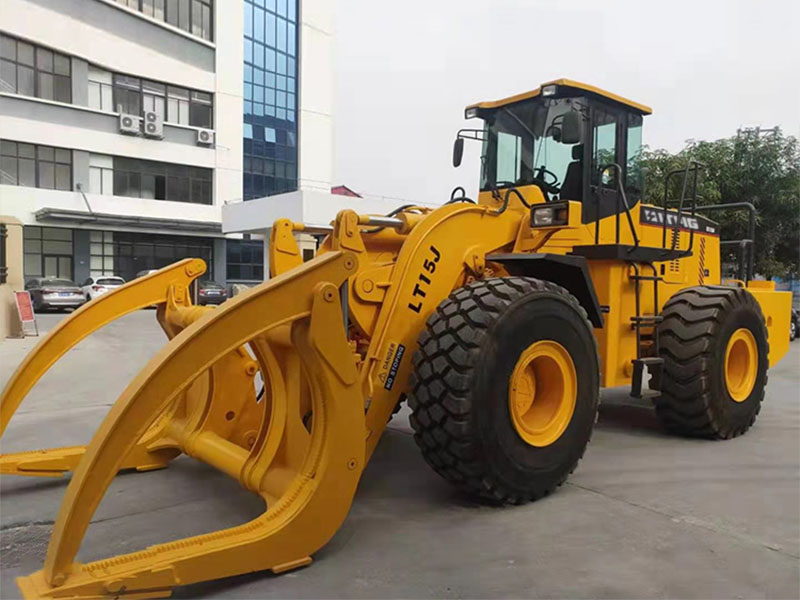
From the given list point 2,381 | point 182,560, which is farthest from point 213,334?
point 2,381

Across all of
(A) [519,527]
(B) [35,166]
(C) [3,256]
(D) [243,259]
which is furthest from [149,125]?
(A) [519,527]

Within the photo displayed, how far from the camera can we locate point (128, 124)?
32.2 m

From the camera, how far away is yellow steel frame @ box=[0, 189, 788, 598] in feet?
8.66

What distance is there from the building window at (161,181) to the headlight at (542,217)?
32.3 metres

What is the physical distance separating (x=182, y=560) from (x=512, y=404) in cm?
197

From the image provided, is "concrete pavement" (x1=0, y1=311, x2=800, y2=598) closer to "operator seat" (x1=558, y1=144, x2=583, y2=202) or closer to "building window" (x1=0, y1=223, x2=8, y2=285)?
"operator seat" (x1=558, y1=144, x2=583, y2=202)

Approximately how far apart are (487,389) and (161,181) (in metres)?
33.8

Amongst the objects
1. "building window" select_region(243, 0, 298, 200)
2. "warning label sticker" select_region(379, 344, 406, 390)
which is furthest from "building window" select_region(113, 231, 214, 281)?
"warning label sticker" select_region(379, 344, 406, 390)

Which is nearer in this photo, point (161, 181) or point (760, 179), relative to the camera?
point (760, 179)

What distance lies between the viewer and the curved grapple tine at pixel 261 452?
254 centimetres

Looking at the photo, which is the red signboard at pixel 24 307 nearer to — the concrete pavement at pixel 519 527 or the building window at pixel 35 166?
the concrete pavement at pixel 519 527

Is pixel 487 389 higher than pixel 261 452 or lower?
higher

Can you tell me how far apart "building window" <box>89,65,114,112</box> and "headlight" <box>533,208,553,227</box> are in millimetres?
32828

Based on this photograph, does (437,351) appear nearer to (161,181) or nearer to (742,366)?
(742,366)
